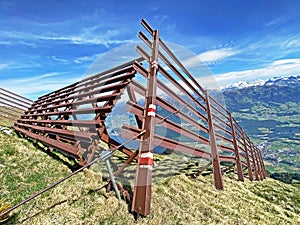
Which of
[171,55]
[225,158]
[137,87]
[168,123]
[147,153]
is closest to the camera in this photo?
[147,153]

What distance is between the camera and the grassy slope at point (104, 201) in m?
4.34

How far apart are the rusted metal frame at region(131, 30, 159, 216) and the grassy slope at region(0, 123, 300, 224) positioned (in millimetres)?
348

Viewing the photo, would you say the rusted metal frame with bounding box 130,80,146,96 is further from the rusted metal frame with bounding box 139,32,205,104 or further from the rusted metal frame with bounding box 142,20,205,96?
the rusted metal frame with bounding box 142,20,205,96

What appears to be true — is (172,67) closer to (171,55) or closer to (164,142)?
(171,55)

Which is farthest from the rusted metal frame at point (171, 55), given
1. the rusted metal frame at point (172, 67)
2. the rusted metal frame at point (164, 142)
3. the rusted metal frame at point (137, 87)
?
the rusted metal frame at point (164, 142)

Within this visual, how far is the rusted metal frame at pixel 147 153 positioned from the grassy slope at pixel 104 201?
35 centimetres

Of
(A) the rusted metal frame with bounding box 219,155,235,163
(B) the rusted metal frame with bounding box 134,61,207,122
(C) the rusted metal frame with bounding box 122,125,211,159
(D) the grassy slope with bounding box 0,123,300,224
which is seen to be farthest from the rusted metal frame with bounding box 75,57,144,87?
(A) the rusted metal frame with bounding box 219,155,235,163

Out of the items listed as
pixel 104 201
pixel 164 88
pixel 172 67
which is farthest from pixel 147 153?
pixel 172 67

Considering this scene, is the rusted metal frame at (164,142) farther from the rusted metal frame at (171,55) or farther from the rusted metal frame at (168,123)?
the rusted metal frame at (171,55)

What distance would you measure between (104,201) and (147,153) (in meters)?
1.60

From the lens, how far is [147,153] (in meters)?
4.29

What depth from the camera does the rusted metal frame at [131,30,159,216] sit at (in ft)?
13.1

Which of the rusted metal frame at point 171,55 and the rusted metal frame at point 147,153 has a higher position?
the rusted metal frame at point 171,55

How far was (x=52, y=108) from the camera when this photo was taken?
32.0 ft
